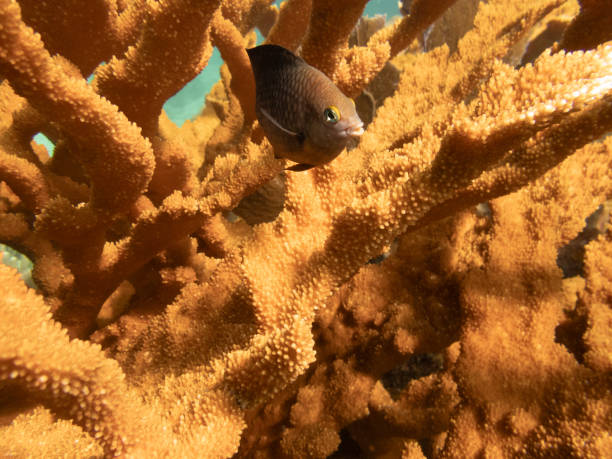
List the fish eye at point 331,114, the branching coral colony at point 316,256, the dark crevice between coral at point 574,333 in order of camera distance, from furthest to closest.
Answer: the dark crevice between coral at point 574,333, the fish eye at point 331,114, the branching coral colony at point 316,256

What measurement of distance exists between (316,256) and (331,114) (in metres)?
0.48

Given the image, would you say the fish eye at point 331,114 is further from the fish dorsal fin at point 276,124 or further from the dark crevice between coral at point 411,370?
the dark crevice between coral at point 411,370

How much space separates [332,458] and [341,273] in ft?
6.34

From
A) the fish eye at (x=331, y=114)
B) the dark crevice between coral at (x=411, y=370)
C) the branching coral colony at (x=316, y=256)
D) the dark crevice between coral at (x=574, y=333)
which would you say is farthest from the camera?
the dark crevice between coral at (x=411, y=370)

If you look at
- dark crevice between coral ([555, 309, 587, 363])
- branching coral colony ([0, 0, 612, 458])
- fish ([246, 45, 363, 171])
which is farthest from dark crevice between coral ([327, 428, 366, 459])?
fish ([246, 45, 363, 171])

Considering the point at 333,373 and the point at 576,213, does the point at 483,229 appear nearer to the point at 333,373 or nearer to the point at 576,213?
the point at 576,213

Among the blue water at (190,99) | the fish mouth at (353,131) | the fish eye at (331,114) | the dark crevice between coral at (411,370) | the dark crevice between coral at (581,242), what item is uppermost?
the fish eye at (331,114)

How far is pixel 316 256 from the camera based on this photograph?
4.23 ft

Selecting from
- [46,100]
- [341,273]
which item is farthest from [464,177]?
[46,100]

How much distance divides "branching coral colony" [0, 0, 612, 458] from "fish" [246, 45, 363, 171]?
0.21 metres

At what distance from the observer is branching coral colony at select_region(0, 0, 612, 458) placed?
0.97 meters

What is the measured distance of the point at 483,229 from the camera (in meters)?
1.91

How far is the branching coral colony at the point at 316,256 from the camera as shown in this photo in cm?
97

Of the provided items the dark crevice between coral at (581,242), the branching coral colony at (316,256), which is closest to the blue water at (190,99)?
the branching coral colony at (316,256)
